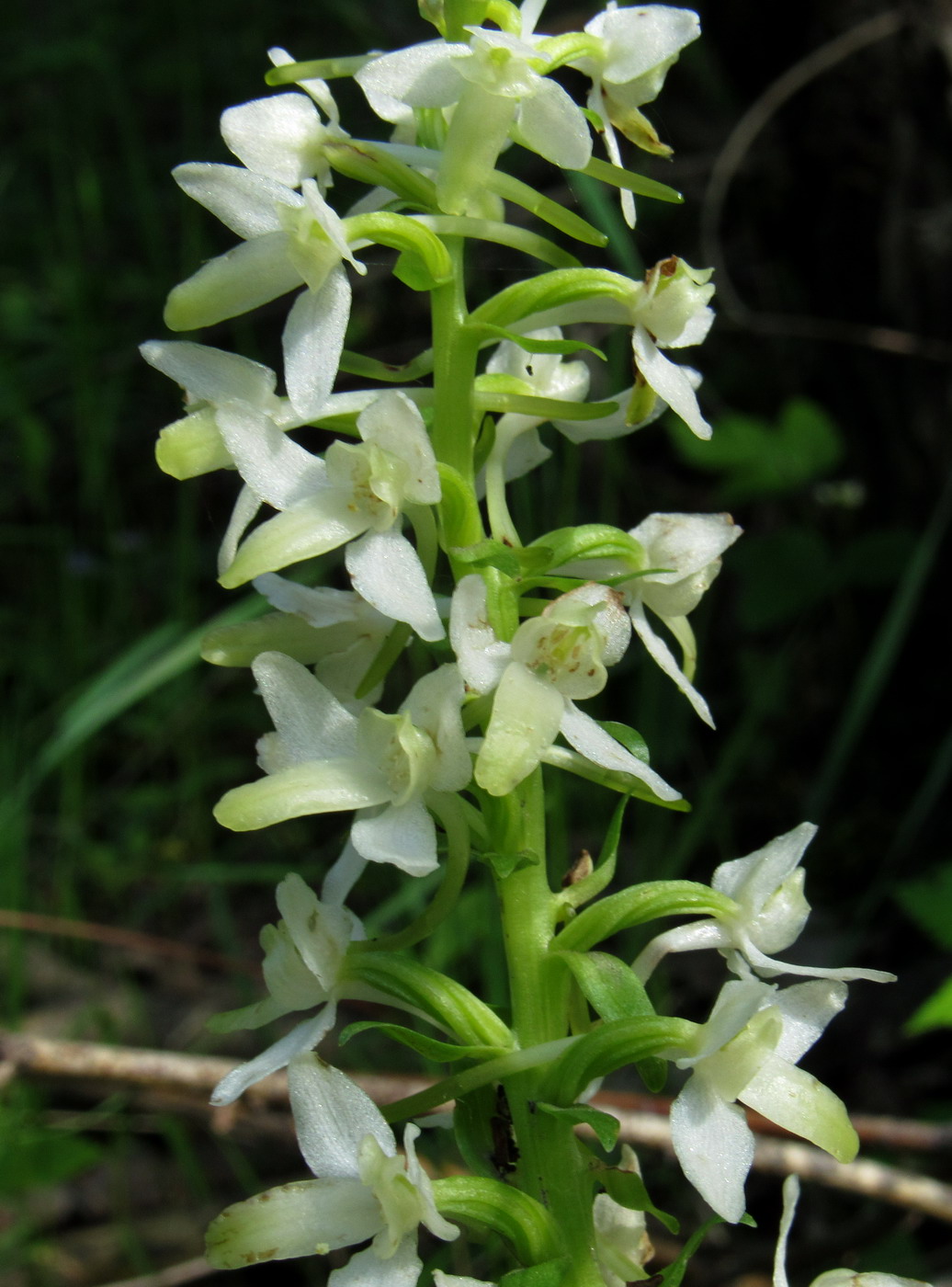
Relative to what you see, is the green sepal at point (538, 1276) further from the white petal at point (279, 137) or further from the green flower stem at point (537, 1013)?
the white petal at point (279, 137)

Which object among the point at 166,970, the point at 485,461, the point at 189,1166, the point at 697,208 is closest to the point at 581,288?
the point at 485,461

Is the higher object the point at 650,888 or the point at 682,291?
the point at 682,291

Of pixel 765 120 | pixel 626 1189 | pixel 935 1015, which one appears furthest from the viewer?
pixel 765 120

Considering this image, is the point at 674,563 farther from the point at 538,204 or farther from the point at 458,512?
the point at 538,204

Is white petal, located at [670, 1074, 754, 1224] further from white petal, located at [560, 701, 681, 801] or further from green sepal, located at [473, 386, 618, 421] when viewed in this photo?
green sepal, located at [473, 386, 618, 421]

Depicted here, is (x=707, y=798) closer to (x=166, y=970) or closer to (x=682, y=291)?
(x=682, y=291)

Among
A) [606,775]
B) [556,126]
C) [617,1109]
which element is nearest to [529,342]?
[556,126]

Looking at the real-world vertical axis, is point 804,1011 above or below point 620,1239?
above
